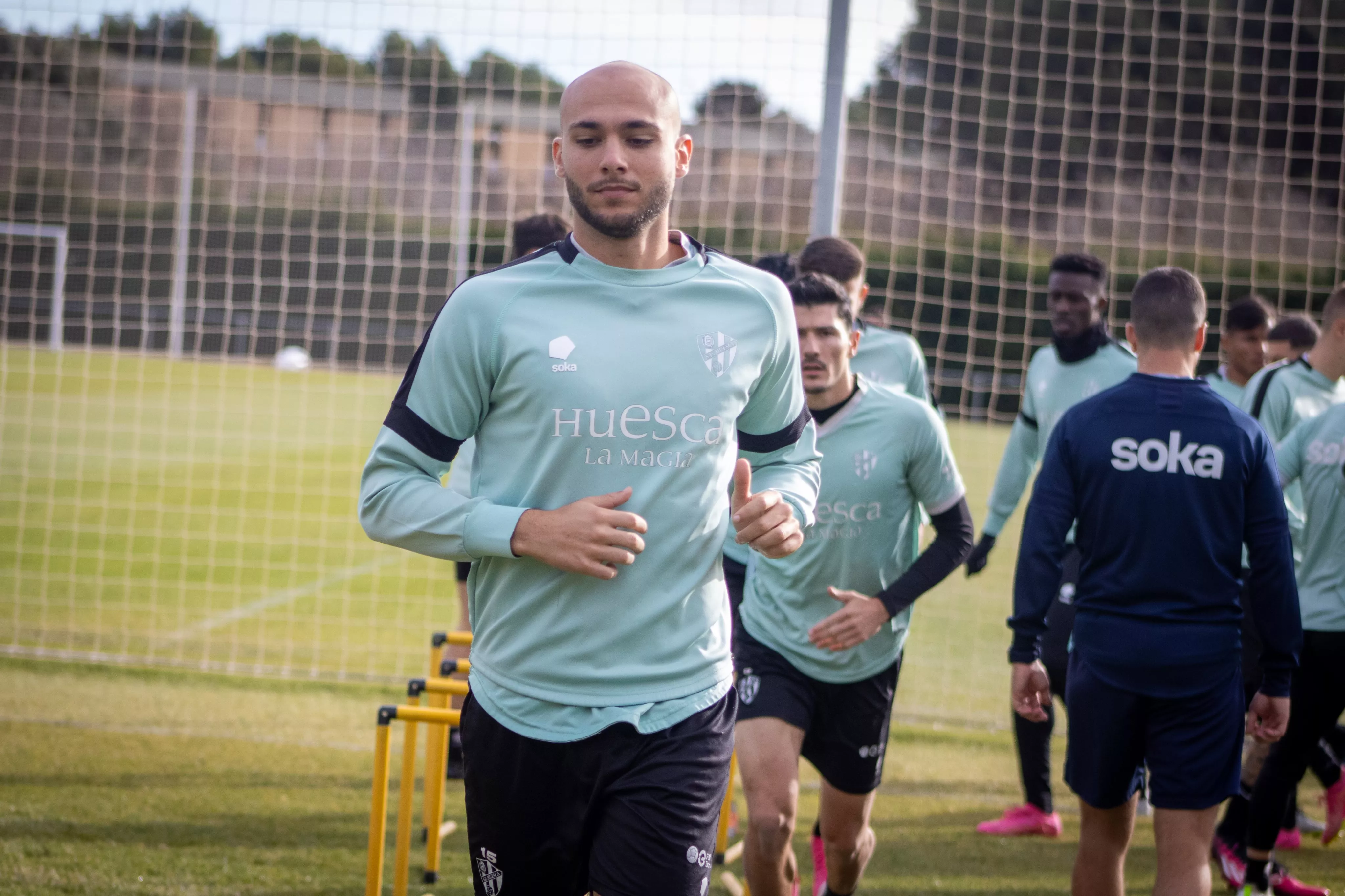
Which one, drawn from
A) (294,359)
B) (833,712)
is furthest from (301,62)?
(833,712)

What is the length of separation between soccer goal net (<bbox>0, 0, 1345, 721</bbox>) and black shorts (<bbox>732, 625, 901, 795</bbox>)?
5.72 feet

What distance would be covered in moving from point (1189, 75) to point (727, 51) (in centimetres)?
1483

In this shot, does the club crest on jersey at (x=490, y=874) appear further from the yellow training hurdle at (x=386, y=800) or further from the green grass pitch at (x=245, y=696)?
the green grass pitch at (x=245, y=696)

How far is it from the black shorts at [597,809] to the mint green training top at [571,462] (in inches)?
1.5

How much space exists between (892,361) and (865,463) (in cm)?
152

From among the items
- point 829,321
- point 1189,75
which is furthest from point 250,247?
point 829,321

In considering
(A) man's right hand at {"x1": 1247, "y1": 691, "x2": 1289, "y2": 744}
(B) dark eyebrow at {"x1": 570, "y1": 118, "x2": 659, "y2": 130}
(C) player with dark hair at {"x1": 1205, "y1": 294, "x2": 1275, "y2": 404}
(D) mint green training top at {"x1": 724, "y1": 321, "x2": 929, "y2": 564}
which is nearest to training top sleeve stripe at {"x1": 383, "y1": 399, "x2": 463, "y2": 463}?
(B) dark eyebrow at {"x1": 570, "y1": 118, "x2": 659, "y2": 130}

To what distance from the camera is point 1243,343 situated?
5.82 meters

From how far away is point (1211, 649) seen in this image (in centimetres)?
313

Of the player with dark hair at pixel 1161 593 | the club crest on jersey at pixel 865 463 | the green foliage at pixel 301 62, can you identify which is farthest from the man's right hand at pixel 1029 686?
the green foliage at pixel 301 62

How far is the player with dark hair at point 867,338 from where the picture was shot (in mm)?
4727

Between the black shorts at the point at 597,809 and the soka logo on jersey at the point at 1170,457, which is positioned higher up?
the soka logo on jersey at the point at 1170,457

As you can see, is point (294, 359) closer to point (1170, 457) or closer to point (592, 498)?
point (1170, 457)

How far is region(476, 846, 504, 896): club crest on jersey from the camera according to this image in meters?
2.32
